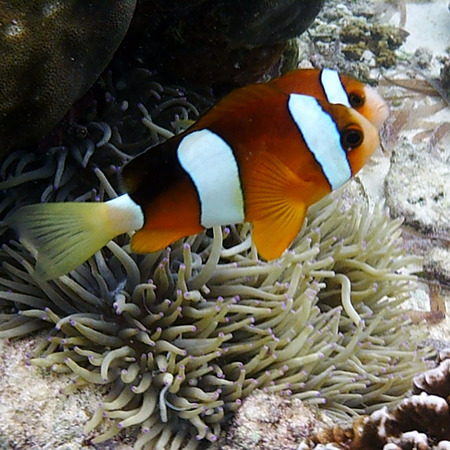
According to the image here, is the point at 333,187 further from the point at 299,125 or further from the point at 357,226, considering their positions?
the point at 357,226

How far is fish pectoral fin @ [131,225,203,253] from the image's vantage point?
1.36m

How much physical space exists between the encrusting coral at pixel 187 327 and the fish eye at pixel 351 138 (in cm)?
72

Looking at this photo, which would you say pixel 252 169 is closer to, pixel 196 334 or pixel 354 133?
pixel 354 133

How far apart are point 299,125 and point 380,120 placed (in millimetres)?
327

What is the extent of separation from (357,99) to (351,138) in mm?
310

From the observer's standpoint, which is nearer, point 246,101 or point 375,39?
point 246,101

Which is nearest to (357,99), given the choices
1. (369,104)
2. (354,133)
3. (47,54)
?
(369,104)

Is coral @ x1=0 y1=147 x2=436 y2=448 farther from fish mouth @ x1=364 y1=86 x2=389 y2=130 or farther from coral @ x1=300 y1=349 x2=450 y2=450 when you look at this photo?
Result: fish mouth @ x1=364 y1=86 x2=389 y2=130

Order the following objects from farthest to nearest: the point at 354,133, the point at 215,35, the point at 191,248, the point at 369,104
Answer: the point at 215,35, the point at 191,248, the point at 369,104, the point at 354,133

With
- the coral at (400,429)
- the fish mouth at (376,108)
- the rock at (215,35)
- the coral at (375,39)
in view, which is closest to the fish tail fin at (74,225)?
the fish mouth at (376,108)

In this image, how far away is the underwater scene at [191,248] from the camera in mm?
1302

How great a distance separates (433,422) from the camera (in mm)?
1754

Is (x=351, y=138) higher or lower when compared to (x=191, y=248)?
higher

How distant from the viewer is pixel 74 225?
134cm
